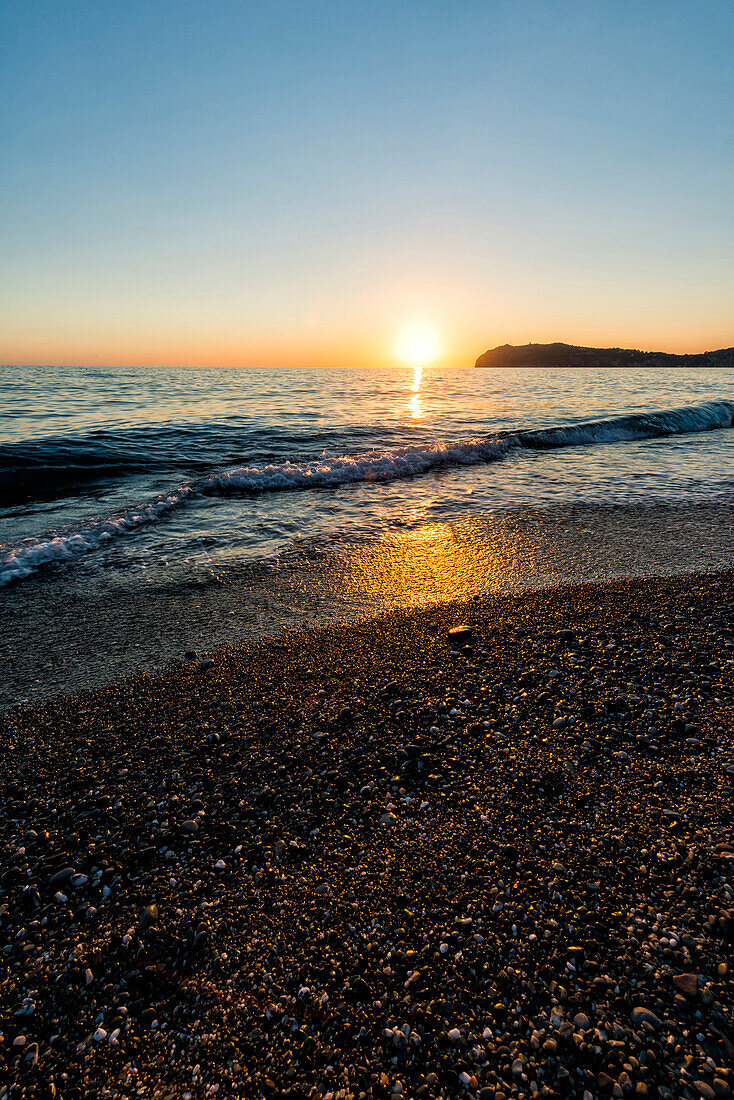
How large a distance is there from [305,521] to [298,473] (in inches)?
180

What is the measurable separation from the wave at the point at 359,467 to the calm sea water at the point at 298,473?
53 mm

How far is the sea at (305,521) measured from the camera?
6.38 meters

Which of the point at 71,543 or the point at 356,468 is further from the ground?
the point at 356,468

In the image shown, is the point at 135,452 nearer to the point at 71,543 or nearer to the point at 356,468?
the point at 356,468

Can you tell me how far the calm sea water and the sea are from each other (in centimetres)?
8

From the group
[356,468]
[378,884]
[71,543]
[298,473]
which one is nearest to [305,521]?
[71,543]

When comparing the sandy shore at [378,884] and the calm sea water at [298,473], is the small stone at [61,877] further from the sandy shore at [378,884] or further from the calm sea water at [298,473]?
the calm sea water at [298,473]

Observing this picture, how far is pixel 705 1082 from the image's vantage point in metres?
1.87

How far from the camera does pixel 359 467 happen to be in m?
15.6

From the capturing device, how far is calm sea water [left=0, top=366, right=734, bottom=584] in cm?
938

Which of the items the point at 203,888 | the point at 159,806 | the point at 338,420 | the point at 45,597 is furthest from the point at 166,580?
the point at 338,420

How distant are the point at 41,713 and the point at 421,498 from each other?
31.3ft

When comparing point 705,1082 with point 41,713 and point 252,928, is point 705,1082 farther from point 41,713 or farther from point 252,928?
point 41,713

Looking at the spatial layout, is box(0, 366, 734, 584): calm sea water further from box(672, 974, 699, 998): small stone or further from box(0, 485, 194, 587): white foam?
box(672, 974, 699, 998): small stone
